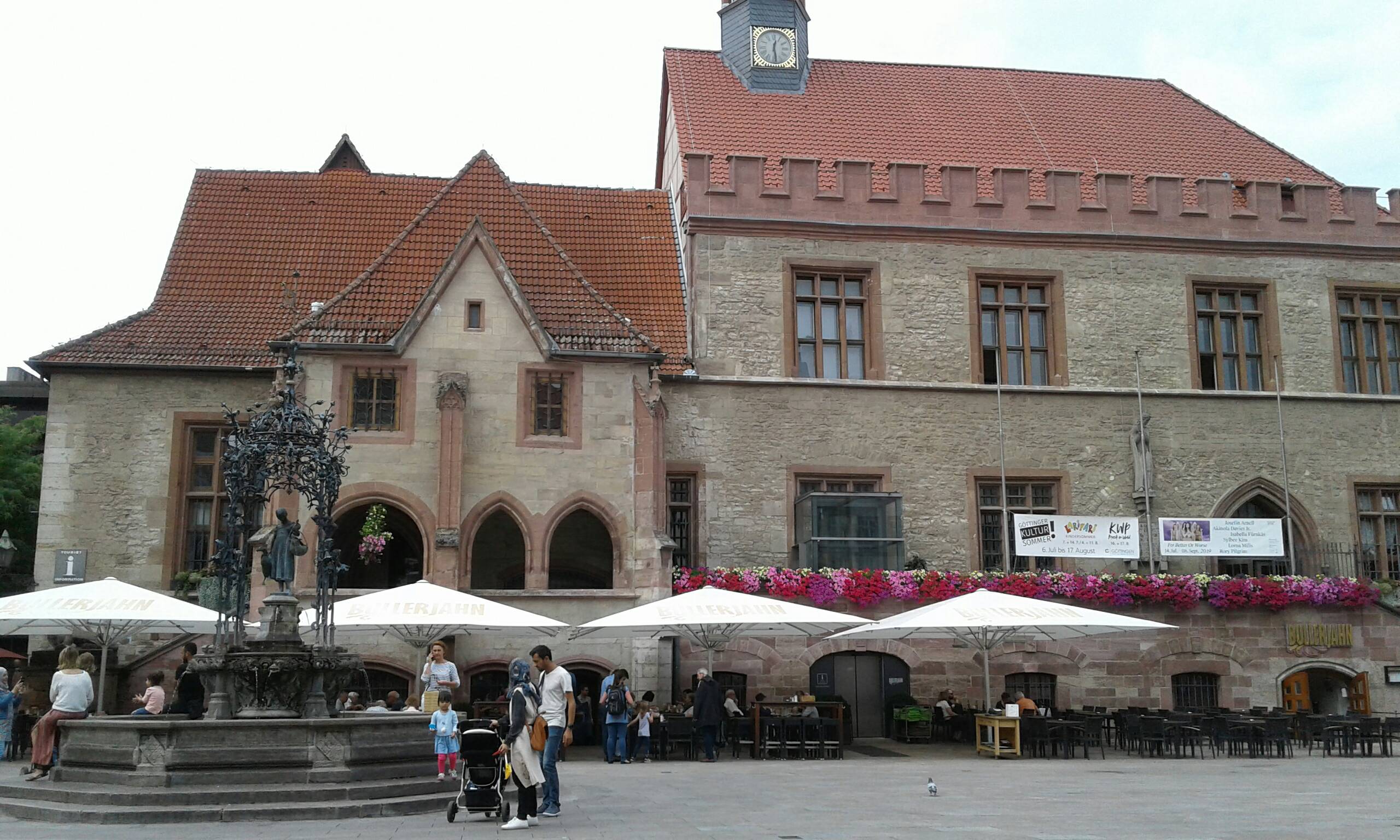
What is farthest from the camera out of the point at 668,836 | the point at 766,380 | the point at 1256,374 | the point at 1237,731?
the point at 1256,374

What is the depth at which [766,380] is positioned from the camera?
27.8 metres

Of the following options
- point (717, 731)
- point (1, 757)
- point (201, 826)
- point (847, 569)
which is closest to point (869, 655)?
point (847, 569)

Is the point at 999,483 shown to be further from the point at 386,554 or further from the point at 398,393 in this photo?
the point at 386,554

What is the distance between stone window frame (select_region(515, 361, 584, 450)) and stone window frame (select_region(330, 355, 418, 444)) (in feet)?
6.00

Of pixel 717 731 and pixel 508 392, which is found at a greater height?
pixel 508 392

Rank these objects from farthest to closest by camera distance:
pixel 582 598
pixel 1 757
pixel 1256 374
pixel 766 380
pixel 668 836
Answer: pixel 1256 374 < pixel 766 380 < pixel 582 598 < pixel 1 757 < pixel 668 836

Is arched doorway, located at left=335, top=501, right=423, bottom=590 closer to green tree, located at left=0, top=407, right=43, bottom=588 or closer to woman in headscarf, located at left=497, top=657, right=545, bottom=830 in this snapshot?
green tree, located at left=0, top=407, right=43, bottom=588

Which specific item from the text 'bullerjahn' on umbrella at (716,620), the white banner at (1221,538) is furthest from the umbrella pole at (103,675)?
the white banner at (1221,538)

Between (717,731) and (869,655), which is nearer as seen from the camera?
(717,731)

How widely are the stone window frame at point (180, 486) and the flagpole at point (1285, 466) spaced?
21286 mm

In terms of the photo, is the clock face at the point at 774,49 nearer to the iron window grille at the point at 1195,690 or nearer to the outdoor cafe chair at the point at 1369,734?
the iron window grille at the point at 1195,690

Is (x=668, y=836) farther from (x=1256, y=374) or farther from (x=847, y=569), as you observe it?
(x=1256, y=374)

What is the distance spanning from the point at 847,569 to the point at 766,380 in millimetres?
4330

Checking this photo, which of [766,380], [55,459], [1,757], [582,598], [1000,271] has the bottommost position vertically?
[1,757]
